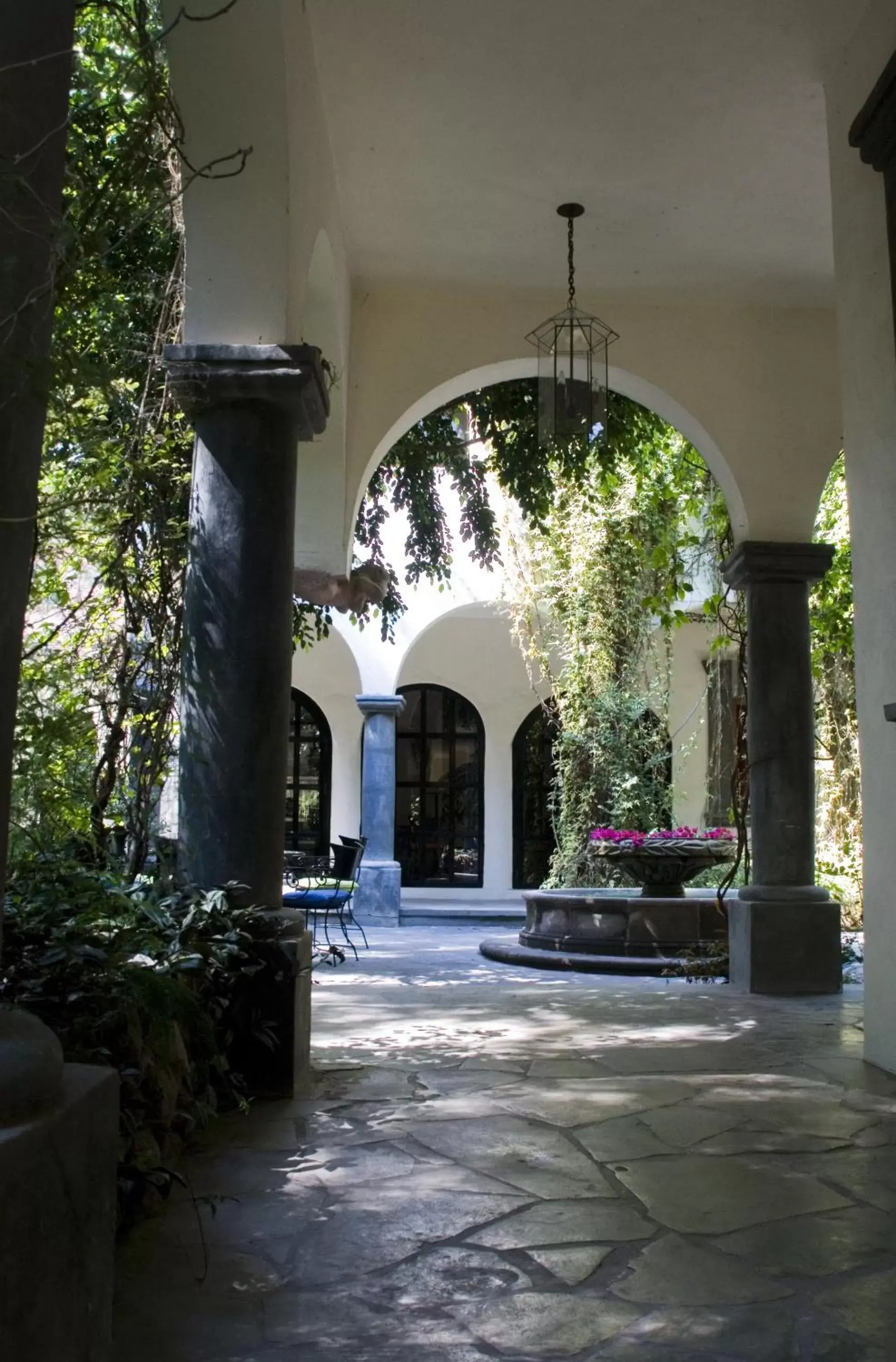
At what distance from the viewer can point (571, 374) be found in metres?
6.40

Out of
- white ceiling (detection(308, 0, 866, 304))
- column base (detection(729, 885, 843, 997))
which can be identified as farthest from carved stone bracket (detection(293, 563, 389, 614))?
column base (detection(729, 885, 843, 997))

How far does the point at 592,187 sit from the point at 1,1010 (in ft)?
18.2

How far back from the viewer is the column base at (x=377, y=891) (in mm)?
14078

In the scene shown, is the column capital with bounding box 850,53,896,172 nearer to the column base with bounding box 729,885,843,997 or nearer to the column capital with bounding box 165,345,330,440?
the column capital with bounding box 165,345,330,440

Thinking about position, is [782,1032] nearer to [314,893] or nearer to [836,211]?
[836,211]

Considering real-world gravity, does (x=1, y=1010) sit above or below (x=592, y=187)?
below

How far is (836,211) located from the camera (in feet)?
16.3

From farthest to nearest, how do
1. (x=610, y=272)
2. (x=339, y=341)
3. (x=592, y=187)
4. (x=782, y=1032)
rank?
(x=610, y=272)
(x=339, y=341)
(x=592, y=187)
(x=782, y=1032)

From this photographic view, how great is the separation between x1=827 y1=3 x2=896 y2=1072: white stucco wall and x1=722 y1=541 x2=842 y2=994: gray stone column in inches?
84.4

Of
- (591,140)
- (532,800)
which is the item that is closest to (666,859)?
(591,140)

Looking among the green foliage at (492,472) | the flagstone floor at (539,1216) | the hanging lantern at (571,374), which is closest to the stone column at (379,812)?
the green foliage at (492,472)

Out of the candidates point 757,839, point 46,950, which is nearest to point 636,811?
point 757,839

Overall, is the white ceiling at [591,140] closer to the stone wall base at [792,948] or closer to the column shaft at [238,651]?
the column shaft at [238,651]

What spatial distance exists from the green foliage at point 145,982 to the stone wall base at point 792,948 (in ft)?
12.0
